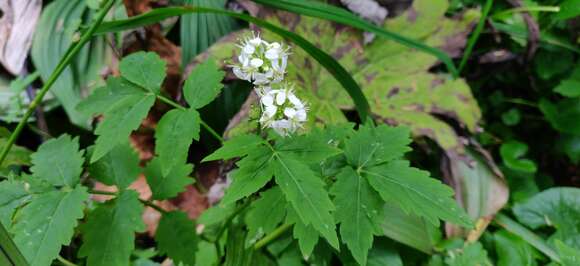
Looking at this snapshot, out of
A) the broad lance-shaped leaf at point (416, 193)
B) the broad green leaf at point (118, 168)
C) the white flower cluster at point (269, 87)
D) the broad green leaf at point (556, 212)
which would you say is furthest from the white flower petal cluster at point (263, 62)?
the broad green leaf at point (556, 212)

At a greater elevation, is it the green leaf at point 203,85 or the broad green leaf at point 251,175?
the green leaf at point 203,85

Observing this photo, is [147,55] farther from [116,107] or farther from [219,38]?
[219,38]

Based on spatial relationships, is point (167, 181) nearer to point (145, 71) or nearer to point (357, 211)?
point (145, 71)

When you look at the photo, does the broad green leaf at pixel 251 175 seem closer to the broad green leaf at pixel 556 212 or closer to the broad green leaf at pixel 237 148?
→ the broad green leaf at pixel 237 148

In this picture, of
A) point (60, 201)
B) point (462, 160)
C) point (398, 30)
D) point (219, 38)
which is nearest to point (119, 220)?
point (60, 201)

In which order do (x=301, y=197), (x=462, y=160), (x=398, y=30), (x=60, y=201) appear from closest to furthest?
(x=301, y=197)
(x=60, y=201)
(x=462, y=160)
(x=398, y=30)

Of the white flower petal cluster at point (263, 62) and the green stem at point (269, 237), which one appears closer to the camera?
the white flower petal cluster at point (263, 62)
